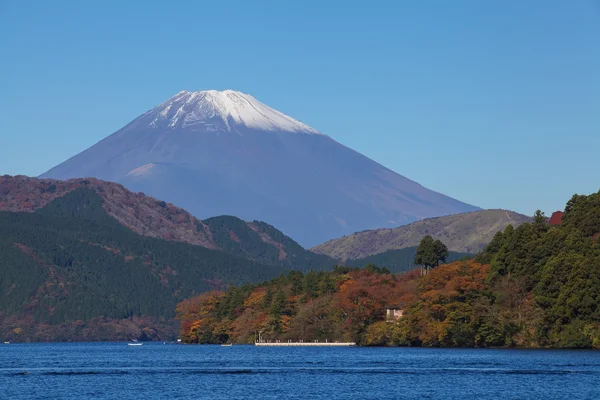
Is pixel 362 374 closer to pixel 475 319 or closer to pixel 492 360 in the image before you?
pixel 492 360

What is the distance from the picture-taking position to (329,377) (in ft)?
363

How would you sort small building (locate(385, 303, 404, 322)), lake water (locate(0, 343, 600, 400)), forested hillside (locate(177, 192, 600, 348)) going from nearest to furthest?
1. lake water (locate(0, 343, 600, 400))
2. forested hillside (locate(177, 192, 600, 348))
3. small building (locate(385, 303, 404, 322))

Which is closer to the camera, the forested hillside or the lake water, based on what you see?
the lake water

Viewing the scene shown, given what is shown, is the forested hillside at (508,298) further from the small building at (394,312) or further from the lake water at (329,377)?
the lake water at (329,377)

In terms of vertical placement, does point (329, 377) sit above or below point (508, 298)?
below

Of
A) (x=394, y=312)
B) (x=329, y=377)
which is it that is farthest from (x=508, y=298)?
(x=329, y=377)

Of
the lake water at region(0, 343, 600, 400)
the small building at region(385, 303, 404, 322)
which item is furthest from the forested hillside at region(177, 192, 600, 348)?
the lake water at region(0, 343, 600, 400)

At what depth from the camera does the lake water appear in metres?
93.4

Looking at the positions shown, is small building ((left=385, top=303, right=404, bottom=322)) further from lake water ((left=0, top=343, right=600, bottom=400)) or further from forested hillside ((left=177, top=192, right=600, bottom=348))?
lake water ((left=0, top=343, right=600, bottom=400))

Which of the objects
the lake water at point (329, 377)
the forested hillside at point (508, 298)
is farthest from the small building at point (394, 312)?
the lake water at point (329, 377)

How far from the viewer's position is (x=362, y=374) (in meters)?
113

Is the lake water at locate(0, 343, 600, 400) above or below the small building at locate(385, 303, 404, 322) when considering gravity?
below

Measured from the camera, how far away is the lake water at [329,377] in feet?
306

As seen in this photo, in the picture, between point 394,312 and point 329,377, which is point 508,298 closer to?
point 394,312
